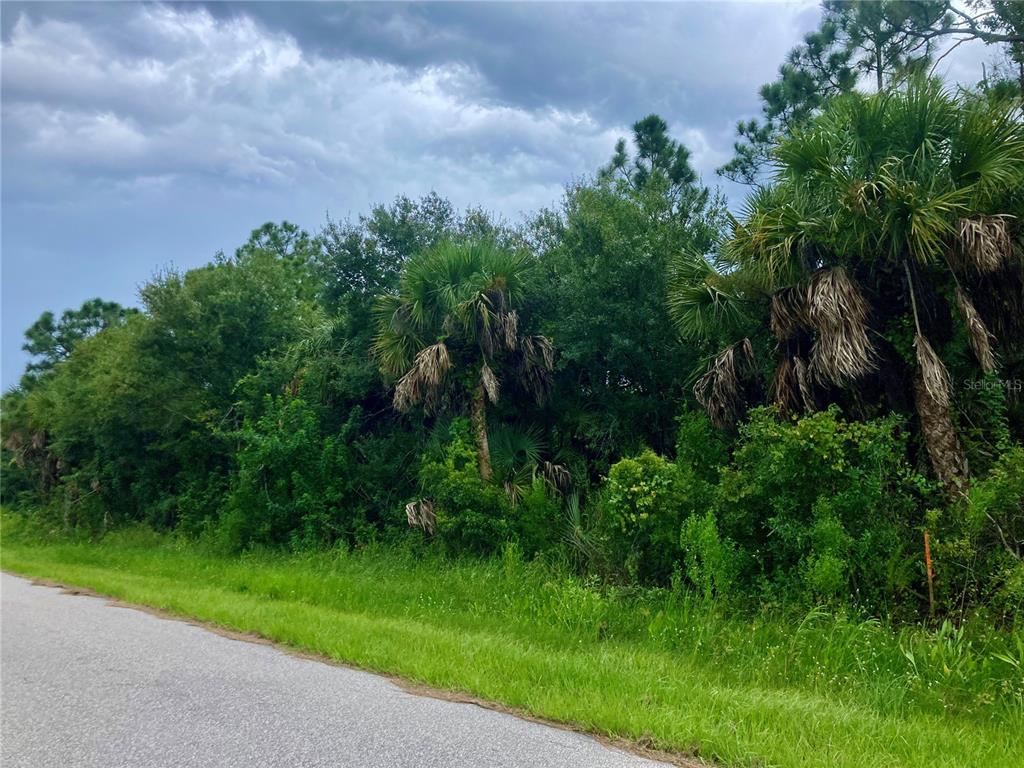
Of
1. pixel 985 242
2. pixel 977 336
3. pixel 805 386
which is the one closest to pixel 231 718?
pixel 805 386

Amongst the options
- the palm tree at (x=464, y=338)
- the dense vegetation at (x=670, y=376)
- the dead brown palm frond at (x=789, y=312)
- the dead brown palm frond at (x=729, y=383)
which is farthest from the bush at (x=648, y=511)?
the palm tree at (x=464, y=338)

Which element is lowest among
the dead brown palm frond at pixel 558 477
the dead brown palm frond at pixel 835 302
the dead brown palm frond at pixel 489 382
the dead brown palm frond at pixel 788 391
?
the dead brown palm frond at pixel 558 477

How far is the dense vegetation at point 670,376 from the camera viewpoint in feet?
31.0

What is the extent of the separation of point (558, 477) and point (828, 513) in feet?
20.4

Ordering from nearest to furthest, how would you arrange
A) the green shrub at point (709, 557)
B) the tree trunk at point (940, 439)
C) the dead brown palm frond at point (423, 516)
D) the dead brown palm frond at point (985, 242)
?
the dead brown palm frond at point (985, 242) < the green shrub at point (709, 557) < the tree trunk at point (940, 439) < the dead brown palm frond at point (423, 516)

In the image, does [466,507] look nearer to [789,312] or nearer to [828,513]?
[789,312]

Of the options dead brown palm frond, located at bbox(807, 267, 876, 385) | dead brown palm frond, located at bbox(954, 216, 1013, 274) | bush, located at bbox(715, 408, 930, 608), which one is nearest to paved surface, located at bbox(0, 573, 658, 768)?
bush, located at bbox(715, 408, 930, 608)

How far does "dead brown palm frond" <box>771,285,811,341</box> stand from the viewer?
10.8 metres

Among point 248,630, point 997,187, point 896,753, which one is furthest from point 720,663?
point 997,187

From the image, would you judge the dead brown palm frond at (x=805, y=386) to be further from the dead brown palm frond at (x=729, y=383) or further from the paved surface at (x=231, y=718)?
the paved surface at (x=231, y=718)

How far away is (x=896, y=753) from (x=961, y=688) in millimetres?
1936

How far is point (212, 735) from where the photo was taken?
222 inches

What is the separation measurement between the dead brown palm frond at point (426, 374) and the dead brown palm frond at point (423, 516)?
1.96m

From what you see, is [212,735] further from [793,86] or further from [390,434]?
[793,86]
